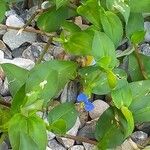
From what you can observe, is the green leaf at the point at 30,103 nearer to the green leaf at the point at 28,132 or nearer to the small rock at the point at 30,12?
the green leaf at the point at 28,132

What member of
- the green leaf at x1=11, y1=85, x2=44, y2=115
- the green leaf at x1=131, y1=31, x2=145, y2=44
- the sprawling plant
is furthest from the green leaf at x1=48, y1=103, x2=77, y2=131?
the green leaf at x1=131, y1=31, x2=145, y2=44

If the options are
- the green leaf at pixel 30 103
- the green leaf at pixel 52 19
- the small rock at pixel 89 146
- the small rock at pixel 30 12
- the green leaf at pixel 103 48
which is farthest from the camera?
the small rock at pixel 30 12

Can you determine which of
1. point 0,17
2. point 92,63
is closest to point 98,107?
point 92,63

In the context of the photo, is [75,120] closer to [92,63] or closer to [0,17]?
[92,63]

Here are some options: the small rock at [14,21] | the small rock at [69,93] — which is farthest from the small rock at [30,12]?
the small rock at [69,93]

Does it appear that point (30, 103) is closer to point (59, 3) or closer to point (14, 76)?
point (14, 76)

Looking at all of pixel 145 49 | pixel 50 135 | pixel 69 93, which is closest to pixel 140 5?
pixel 145 49
